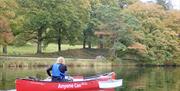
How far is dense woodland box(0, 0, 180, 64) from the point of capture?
6662 centimetres

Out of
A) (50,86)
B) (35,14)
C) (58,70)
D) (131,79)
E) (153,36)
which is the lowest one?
(131,79)

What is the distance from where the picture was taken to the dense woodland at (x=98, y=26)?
66.6m

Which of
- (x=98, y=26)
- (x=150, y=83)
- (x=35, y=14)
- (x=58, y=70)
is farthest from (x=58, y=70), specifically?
(x=98, y=26)

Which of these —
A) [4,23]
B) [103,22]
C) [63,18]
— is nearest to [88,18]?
[103,22]

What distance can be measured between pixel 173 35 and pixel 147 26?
196 inches

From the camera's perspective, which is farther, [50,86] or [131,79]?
[131,79]

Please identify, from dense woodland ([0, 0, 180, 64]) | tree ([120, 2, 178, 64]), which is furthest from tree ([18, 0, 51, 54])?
tree ([120, 2, 178, 64])

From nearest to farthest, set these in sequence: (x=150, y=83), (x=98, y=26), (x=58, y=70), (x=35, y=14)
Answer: (x=58, y=70)
(x=150, y=83)
(x=35, y=14)
(x=98, y=26)

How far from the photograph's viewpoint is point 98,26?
7606 centimetres

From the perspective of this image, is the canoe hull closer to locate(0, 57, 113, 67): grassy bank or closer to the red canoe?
the red canoe

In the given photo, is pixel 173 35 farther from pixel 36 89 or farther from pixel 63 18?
pixel 36 89

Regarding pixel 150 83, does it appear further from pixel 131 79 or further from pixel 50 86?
pixel 50 86

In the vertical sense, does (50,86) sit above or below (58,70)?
below

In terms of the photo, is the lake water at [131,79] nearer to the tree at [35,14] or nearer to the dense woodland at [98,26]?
the dense woodland at [98,26]
